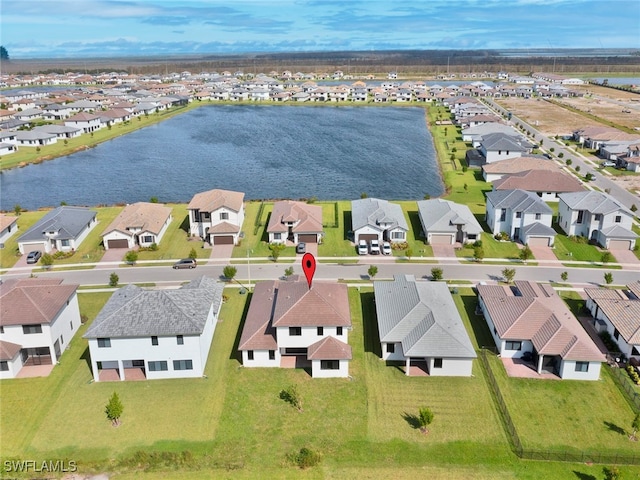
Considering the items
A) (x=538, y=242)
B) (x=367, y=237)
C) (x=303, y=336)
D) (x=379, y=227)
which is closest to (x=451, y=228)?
(x=379, y=227)

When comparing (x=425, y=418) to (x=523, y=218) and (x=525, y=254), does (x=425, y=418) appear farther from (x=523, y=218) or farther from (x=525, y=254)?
(x=523, y=218)

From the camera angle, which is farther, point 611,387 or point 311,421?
point 611,387

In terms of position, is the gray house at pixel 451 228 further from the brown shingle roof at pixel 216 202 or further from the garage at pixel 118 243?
the garage at pixel 118 243

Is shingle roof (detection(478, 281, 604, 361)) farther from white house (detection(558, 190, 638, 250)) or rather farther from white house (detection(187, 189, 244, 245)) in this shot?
white house (detection(187, 189, 244, 245))

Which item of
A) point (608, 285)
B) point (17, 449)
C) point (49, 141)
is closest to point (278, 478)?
point (17, 449)

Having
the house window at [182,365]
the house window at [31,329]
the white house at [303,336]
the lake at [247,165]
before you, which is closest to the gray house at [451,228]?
the lake at [247,165]

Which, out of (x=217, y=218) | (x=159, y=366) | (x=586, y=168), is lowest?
(x=159, y=366)

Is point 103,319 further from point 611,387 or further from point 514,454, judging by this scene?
point 611,387

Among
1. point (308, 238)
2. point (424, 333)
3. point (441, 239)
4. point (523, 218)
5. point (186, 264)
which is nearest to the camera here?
point (424, 333)
